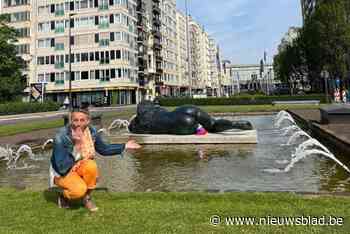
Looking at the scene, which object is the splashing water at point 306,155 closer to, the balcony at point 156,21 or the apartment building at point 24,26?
the apartment building at point 24,26

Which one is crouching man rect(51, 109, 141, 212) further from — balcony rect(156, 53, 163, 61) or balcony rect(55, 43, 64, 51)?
balcony rect(156, 53, 163, 61)

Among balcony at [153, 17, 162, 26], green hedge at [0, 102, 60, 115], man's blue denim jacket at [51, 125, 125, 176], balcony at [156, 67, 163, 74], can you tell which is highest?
balcony at [153, 17, 162, 26]

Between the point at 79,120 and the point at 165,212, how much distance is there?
1.84m

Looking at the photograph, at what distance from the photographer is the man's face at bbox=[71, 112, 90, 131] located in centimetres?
574

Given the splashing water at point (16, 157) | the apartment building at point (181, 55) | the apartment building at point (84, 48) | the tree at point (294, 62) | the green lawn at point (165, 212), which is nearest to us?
the green lawn at point (165, 212)

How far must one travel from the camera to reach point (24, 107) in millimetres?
52812

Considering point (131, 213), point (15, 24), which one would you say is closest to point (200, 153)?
point (131, 213)

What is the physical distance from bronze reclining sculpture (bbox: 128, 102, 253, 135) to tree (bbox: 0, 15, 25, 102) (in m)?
45.3

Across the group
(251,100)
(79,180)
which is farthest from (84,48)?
(79,180)

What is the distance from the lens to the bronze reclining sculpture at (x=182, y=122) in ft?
52.6

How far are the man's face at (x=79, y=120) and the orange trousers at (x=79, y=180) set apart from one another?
51cm

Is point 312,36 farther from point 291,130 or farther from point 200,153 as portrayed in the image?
point 200,153

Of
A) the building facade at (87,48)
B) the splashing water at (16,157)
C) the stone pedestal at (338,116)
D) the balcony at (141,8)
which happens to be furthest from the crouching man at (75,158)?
the balcony at (141,8)

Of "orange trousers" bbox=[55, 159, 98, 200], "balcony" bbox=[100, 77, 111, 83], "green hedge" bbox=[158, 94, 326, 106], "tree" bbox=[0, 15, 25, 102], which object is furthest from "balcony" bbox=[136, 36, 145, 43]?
"orange trousers" bbox=[55, 159, 98, 200]
